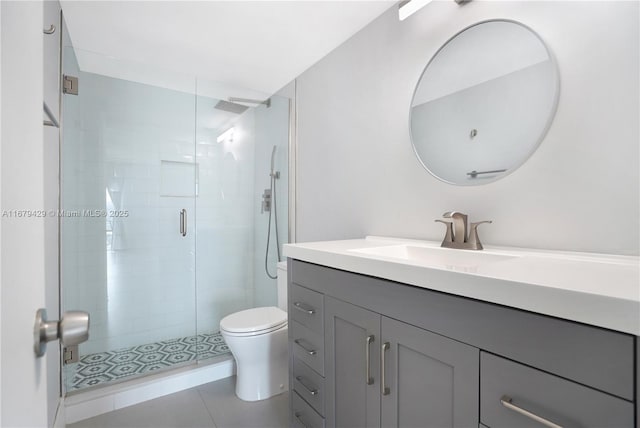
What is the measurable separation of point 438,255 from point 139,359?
215 centimetres

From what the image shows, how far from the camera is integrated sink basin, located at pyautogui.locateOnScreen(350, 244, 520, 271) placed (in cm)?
114

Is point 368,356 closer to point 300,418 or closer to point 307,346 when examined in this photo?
point 307,346

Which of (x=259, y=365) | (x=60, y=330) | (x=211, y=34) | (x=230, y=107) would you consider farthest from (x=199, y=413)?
(x=211, y=34)

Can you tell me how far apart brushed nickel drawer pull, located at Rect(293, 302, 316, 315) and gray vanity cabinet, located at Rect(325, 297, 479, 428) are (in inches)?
4.0

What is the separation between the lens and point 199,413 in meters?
1.74

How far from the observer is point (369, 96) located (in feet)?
5.99

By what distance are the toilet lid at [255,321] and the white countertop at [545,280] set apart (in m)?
0.89

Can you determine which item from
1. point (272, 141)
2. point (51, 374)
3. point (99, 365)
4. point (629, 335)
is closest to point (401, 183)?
point (629, 335)

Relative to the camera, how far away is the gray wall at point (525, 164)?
38.1 inches

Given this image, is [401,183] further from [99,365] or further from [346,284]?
[99,365]

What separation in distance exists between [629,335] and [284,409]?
1.71m

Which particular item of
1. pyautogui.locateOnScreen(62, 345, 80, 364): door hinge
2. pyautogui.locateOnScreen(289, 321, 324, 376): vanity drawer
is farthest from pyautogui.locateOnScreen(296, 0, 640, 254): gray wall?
pyautogui.locateOnScreen(62, 345, 80, 364): door hinge

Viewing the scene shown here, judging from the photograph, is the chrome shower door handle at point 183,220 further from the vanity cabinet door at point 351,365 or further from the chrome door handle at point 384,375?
the chrome door handle at point 384,375

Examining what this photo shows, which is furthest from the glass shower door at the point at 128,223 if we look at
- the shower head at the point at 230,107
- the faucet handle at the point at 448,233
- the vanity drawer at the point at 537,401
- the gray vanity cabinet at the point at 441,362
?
the vanity drawer at the point at 537,401
